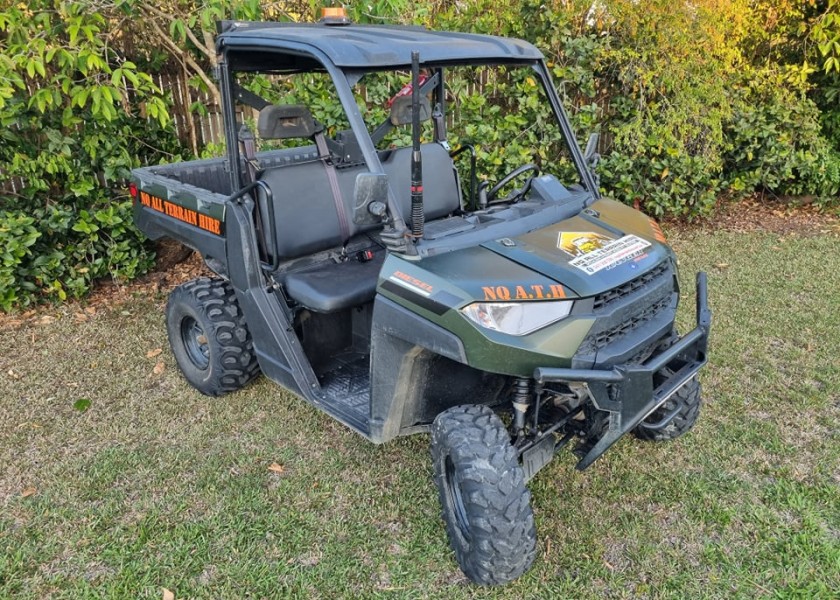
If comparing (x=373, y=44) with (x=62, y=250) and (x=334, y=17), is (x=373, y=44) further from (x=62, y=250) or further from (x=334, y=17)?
(x=62, y=250)

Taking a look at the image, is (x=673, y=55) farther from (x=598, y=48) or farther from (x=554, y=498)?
(x=554, y=498)

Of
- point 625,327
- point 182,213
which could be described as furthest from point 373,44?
point 182,213

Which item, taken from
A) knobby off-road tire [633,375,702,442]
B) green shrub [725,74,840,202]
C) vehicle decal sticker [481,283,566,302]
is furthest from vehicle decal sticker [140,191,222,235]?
green shrub [725,74,840,202]

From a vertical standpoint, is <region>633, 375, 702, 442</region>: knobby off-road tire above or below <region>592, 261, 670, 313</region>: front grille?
below

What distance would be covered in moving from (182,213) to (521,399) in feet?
6.74

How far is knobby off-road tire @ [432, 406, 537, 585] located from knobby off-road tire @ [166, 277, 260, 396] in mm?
1429

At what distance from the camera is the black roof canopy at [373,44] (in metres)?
2.46

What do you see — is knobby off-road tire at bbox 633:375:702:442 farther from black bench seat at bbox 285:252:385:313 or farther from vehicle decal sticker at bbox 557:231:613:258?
black bench seat at bbox 285:252:385:313

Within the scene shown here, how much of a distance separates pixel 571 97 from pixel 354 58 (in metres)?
4.06

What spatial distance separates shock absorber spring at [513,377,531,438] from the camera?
2.44 metres

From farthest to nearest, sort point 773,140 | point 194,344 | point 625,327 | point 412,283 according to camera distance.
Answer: point 773,140 → point 194,344 → point 625,327 → point 412,283

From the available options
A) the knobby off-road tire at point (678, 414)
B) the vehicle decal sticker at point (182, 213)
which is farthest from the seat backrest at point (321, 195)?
the knobby off-road tire at point (678, 414)

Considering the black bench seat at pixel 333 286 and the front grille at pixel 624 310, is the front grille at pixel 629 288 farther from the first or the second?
the black bench seat at pixel 333 286

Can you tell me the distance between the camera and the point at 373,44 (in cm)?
254
